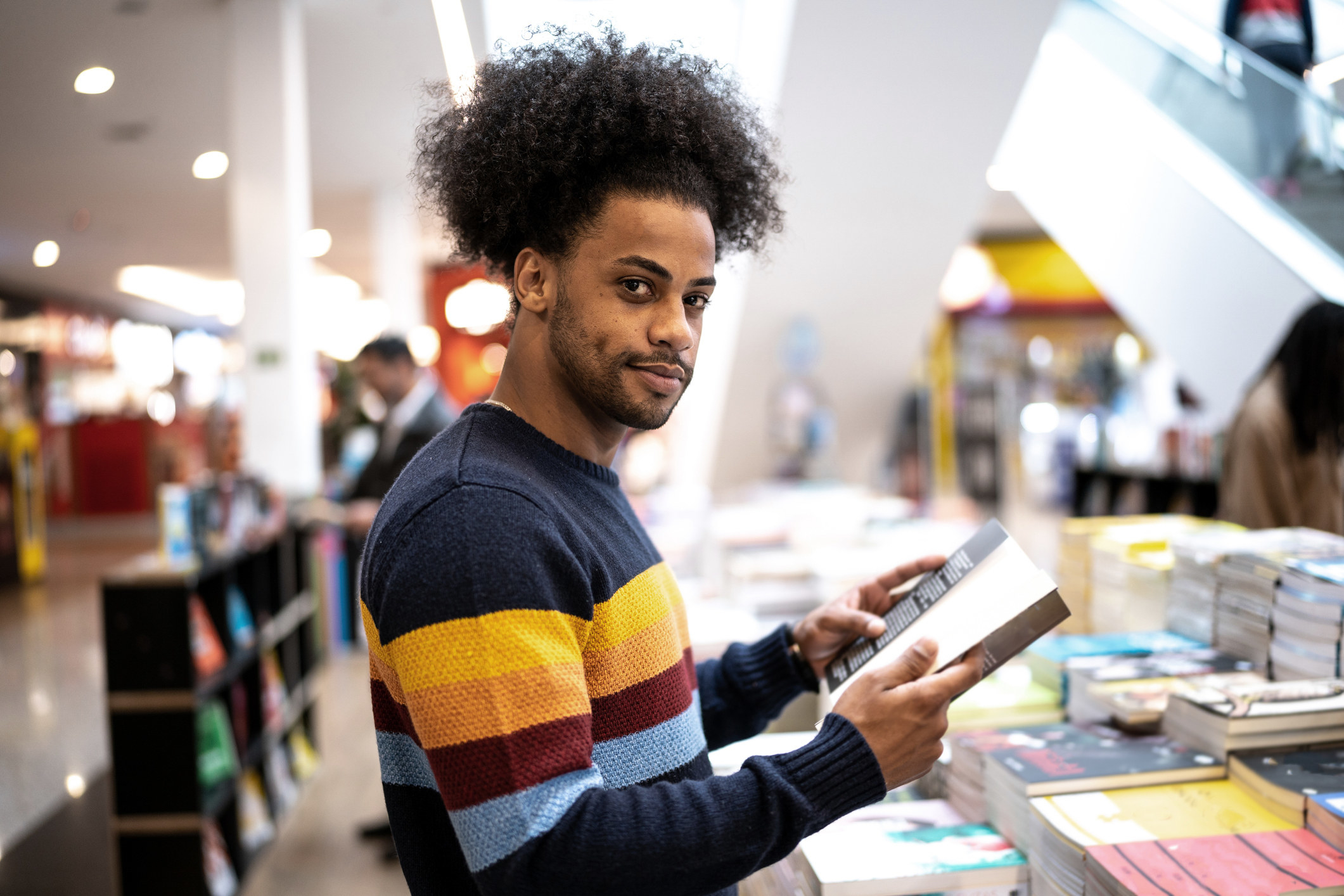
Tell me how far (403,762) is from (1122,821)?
909 mm

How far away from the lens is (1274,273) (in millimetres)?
4070

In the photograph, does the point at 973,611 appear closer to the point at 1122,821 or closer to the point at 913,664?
the point at 913,664

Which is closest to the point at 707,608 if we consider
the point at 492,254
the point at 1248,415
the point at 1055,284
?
the point at 492,254

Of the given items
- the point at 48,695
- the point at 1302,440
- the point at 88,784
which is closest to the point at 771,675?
the point at 1302,440

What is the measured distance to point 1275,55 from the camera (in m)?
3.91

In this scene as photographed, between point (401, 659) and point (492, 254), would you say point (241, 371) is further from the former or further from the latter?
point (401, 659)

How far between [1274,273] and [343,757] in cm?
491

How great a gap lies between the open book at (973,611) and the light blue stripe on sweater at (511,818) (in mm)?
454

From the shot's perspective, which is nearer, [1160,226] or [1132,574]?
[1132,574]

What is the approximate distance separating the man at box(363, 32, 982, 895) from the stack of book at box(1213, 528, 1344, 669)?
0.59 meters

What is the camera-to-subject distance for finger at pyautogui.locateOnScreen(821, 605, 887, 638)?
1277mm

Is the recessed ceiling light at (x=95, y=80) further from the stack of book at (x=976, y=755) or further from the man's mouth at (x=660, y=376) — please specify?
the stack of book at (x=976, y=755)

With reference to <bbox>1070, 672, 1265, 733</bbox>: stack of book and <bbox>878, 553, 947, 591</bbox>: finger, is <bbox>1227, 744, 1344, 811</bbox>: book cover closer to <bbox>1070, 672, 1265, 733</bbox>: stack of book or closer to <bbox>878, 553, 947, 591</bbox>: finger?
<bbox>1070, 672, 1265, 733</bbox>: stack of book

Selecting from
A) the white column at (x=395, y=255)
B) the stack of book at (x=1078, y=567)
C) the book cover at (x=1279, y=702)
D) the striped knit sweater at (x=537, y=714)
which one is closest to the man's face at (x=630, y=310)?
the striped knit sweater at (x=537, y=714)
